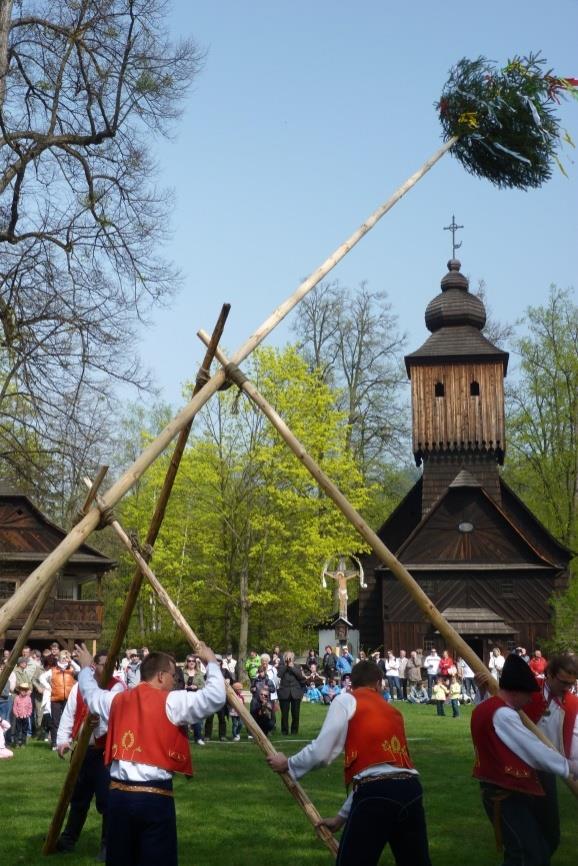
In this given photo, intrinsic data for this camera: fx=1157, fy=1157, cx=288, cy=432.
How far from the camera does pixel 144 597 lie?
185 feet

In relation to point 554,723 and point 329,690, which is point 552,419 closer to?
point 329,690

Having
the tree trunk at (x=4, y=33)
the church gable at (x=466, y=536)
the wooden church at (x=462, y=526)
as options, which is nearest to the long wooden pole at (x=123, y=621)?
the tree trunk at (x=4, y=33)

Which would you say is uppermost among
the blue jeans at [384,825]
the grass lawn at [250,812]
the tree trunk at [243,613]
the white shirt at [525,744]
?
the tree trunk at [243,613]

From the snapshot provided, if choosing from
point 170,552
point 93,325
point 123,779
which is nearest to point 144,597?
point 170,552

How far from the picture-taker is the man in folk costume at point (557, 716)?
8.56m

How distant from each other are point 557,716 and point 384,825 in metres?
2.48

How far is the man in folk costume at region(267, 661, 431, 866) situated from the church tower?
43.5 meters

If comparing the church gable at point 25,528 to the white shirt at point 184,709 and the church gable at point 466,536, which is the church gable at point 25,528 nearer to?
the church gable at point 466,536

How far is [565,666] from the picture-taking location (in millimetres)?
8828

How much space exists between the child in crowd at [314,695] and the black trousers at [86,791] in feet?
84.6

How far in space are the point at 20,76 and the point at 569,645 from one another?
32.4m

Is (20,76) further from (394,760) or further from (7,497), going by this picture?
(7,497)

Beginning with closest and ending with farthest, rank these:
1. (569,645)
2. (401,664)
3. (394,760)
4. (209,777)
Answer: (394,760), (209,777), (401,664), (569,645)

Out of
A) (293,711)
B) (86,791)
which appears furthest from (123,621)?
(293,711)
